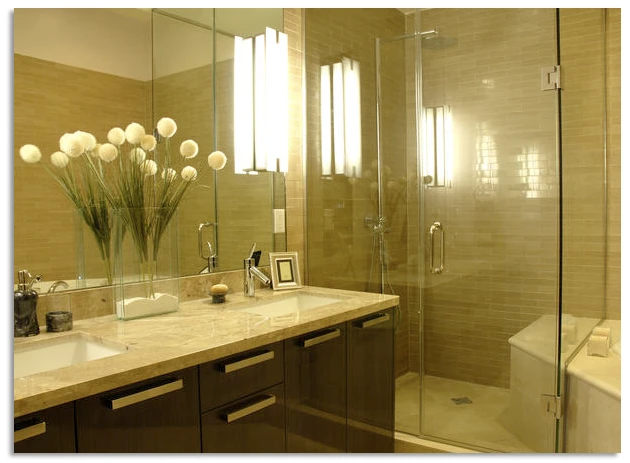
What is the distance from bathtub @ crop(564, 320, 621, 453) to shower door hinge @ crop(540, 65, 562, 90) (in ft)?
3.93

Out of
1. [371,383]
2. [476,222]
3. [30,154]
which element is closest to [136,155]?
[30,154]

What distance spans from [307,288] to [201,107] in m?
0.96

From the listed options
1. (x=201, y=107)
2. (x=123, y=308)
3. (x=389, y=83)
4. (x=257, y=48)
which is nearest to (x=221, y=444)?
(x=123, y=308)

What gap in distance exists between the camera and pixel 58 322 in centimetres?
171

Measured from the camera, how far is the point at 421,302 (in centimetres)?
276

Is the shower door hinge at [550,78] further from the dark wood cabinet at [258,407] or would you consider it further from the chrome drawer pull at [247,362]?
the chrome drawer pull at [247,362]

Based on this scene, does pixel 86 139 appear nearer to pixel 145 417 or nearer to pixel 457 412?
pixel 145 417

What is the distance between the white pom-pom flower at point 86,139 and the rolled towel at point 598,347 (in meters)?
2.31

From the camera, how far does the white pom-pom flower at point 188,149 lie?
2.13m

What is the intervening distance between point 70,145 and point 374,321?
4.31ft

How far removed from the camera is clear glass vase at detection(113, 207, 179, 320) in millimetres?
1878

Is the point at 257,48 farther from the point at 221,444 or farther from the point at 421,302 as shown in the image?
the point at 221,444

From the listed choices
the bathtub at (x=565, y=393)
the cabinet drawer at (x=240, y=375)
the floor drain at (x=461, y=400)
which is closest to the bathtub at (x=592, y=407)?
the bathtub at (x=565, y=393)

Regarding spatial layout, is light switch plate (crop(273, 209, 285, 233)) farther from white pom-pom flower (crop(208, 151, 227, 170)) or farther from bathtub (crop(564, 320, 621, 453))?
bathtub (crop(564, 320, 621, 453))
